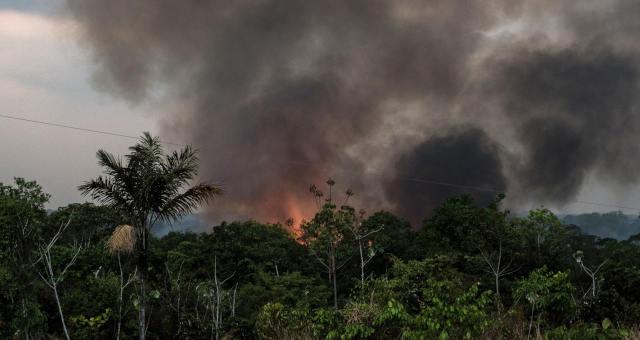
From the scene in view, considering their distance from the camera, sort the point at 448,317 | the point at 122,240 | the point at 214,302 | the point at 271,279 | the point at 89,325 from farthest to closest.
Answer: the point at 271,279 < the point at 214,302 < the point at 89,325 < the point at 122,240 < the point at 448,317

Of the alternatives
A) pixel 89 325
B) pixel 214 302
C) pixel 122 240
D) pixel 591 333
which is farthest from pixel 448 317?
pixel 89 325

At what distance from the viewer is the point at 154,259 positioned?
98.4 ft

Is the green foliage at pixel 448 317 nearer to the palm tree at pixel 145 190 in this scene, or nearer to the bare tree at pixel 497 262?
the palm tree at pixel 145 190

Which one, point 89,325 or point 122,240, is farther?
point 89,325

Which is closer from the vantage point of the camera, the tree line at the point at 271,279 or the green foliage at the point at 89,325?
the tree line at the point at 271,279

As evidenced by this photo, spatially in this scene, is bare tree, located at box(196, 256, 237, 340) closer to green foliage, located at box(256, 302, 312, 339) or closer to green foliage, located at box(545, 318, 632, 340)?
green foliage, located at box(256, 302, 312, 339)

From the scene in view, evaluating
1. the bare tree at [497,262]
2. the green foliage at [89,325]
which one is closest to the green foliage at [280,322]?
the green foliage at [89,325]

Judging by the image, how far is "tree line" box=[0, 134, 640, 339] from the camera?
8211mm

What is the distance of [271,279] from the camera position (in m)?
28.4

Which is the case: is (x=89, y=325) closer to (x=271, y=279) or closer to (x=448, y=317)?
(x=271, y=279)

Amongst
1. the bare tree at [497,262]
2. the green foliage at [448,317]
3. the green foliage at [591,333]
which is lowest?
the green foliage at [591,333]

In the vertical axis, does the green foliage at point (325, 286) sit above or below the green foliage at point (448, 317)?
above

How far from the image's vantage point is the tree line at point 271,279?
821cm

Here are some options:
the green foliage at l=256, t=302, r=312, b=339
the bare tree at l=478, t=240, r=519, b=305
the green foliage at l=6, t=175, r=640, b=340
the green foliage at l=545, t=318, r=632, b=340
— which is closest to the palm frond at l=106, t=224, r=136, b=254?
the green foliage at l=6, t=175, r=640, b=340
